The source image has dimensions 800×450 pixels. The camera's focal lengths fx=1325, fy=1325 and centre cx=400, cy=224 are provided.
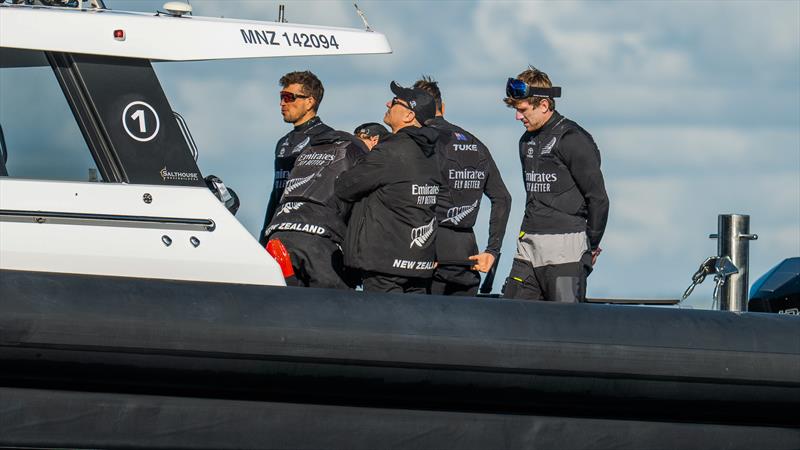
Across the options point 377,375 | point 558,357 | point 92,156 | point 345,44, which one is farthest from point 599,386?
point 92,156

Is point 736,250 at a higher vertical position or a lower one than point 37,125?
lower

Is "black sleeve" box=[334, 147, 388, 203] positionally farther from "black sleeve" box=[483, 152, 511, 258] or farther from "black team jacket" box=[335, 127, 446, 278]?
"black sleeve" box=[483, 152, 511, 258]

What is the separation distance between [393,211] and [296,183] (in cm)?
60

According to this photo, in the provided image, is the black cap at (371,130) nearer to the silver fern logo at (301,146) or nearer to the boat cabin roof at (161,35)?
the silver fern logo at (301,146)

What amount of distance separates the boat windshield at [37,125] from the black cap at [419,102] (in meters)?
1.41

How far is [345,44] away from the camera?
19.2 ft

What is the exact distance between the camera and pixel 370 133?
6.93 meters

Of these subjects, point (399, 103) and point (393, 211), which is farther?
point (399, 103)

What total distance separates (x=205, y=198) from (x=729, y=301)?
3386 mm

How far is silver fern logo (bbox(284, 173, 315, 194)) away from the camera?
6094 mm

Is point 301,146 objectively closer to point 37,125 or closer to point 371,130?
point 371,130

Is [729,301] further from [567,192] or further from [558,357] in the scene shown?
[558,357]

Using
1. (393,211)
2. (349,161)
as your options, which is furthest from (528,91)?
(393,211)

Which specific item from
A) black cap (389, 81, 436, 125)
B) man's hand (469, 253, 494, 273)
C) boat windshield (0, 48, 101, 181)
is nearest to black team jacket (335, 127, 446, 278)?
black cap (389, 81, 436, 125)
